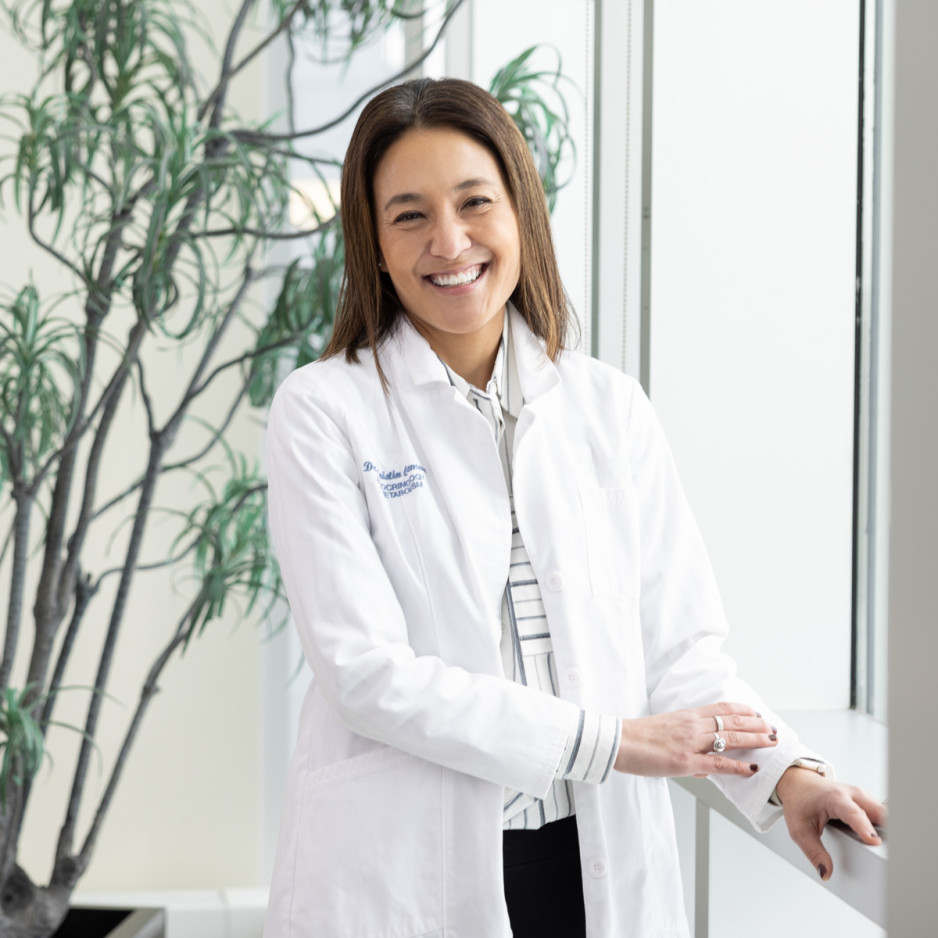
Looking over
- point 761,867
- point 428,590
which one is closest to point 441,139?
point 428,590

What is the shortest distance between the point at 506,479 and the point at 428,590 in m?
0.19

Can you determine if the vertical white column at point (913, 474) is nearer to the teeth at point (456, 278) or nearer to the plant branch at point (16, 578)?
the teeth at point (456, 278)

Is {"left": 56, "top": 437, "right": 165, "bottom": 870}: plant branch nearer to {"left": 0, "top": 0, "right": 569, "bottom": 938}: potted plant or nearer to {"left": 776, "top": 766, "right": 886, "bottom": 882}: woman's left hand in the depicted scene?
{"left": 0, "top": 0, "right": 569, "bottom": 938}: potted plant

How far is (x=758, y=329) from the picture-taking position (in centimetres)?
183

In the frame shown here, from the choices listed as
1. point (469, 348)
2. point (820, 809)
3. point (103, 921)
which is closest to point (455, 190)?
point (469, 348)

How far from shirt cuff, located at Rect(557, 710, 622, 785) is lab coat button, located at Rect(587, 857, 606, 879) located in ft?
0.52

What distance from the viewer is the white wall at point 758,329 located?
5.90 feet

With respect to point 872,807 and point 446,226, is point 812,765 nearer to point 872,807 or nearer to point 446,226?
point 872,807

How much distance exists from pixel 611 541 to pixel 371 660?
0.34 metres

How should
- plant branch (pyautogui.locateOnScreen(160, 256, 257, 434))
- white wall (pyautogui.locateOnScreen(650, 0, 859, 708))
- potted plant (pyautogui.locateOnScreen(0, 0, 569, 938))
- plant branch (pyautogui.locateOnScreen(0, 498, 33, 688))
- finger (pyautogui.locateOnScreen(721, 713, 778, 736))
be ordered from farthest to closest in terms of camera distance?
plant branch (pyautogui.locateOnScreen(160, 256, 257, 434))
plant branch (pyautogui.locateOnScreen(0, 498, 33, 688))
potted plant (pyautogui.locateOnScreen(0, 0, 569, 938))
white wall (pyautogui.locateOnScreen(650, 0, 859, 708))
finger (pyautogui.locateOnScreen(721, 713, 778, 736))

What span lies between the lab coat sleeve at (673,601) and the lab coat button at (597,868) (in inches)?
6.3

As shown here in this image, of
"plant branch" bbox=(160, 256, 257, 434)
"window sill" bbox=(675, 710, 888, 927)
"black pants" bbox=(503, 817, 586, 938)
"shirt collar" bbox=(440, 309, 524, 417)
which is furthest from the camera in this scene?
"plant branch" bbox=(160, 256, 257, 434)

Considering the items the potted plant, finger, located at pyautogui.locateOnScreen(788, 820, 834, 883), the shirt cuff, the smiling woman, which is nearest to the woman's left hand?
finger, located at pyautogui.locateOnScreen(788, 820, 834, 883)

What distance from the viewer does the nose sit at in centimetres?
128
